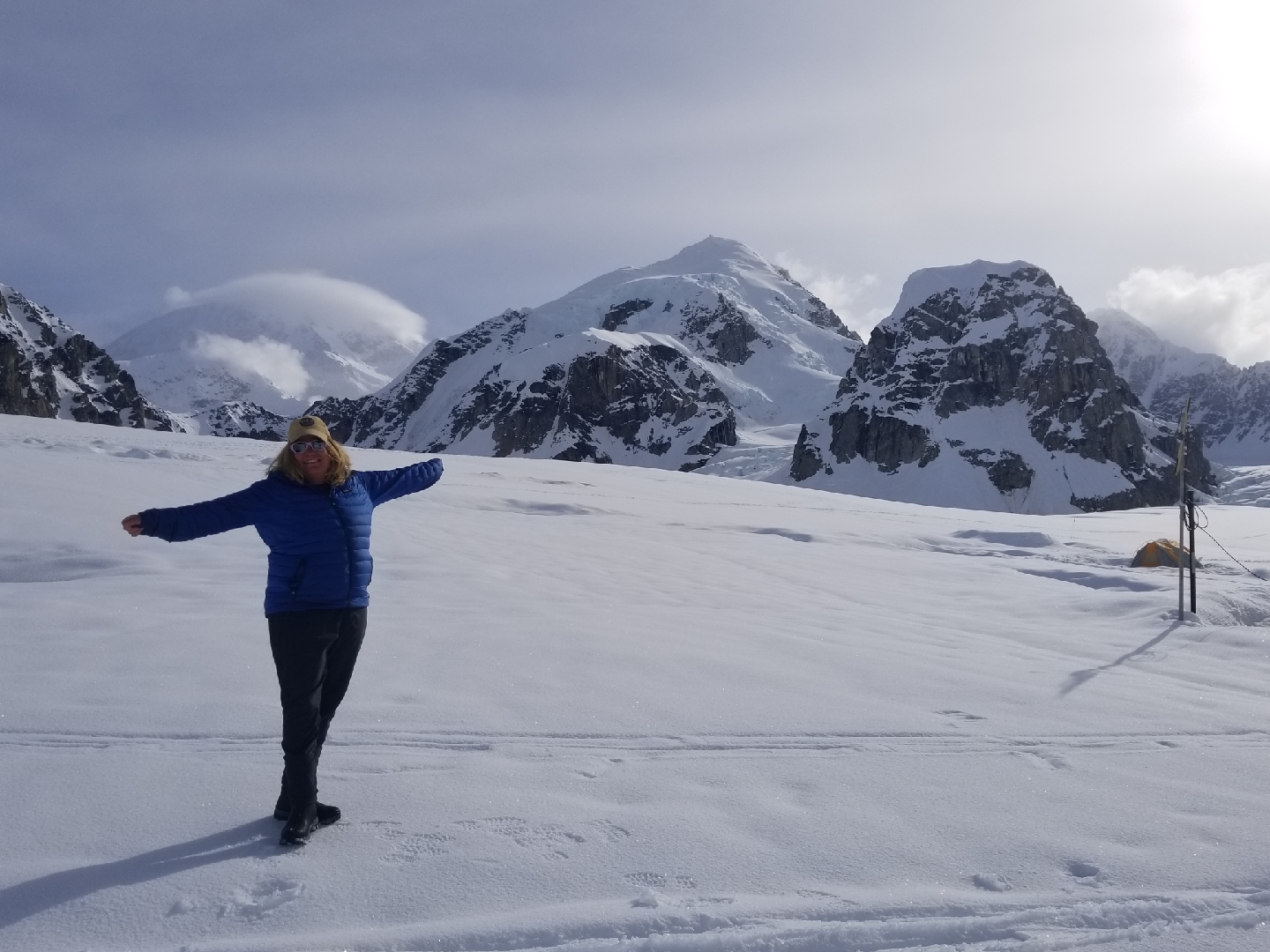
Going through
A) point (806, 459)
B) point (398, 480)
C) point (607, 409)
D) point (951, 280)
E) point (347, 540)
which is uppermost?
point (951, 280)

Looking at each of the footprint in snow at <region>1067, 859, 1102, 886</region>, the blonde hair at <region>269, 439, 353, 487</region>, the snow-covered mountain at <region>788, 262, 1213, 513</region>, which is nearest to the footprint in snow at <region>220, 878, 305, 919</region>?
the blonde hair at <region>269, 439, 353, 487</region>

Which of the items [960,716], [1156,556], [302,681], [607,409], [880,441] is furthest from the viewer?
[607,409]

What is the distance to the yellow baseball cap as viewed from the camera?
354 cm

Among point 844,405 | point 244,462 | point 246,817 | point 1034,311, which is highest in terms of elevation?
point 1034,311

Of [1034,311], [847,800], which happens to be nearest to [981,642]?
[847,800]

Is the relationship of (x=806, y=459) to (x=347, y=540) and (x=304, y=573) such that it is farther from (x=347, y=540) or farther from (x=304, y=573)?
(x=304, y=573)

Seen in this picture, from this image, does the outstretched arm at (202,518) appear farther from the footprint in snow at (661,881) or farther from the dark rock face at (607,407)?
the dark rock face at (607,407)

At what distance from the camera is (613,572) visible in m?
11.1

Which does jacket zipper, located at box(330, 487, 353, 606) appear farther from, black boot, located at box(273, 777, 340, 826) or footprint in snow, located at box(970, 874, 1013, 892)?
footprint in snow, located at box(970, 874, 1013, 892)

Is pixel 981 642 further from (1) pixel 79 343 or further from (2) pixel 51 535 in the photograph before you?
(1) pixel 79 343

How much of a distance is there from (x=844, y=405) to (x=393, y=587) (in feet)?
492

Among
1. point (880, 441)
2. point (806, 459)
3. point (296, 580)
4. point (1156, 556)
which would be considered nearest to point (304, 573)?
point (296, 580)

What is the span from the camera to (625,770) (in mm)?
4199

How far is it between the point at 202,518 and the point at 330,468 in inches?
22.1
